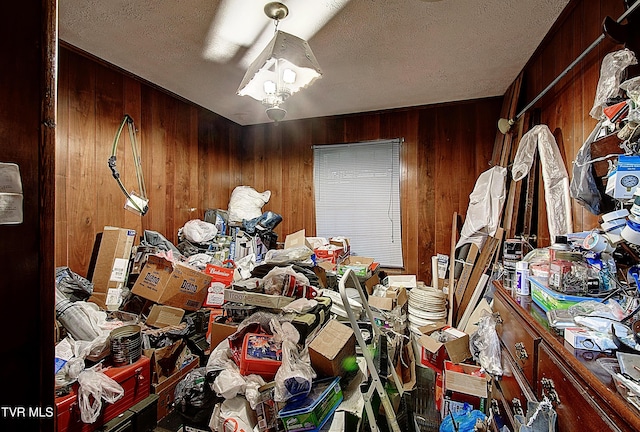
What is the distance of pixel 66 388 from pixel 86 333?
406 millimetres

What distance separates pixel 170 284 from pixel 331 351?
154cm

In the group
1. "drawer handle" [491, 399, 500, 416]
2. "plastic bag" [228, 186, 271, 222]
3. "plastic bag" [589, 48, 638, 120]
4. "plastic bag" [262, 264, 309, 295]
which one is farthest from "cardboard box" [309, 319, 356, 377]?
"plastic bag" [228, 186, 271, 222]

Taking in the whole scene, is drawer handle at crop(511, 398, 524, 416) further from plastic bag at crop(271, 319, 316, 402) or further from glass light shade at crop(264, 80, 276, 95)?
glass light shade at crop(264, 80, 276, 95)

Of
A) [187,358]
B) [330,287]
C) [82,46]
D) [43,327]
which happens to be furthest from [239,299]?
Answer: [82,46]

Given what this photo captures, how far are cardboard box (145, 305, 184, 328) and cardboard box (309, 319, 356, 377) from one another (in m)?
1.33

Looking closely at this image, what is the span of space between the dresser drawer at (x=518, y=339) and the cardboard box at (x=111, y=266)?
2540 mm

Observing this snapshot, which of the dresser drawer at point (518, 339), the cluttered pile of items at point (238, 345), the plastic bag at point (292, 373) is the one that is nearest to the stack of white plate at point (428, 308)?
the cluttered pile of items at point (238, 345)

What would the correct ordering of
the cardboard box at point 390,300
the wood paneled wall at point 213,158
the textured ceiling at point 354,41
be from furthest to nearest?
1. the cardboard box at point 390,300
2. the wood paneled wall at point 213,158
3. the textured ceiling at point 354,41

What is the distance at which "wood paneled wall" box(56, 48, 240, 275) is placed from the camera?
2.23 m

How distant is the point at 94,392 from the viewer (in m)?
1.47

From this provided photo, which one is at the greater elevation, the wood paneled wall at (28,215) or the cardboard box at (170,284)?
the wood paneled wall at (28,215)

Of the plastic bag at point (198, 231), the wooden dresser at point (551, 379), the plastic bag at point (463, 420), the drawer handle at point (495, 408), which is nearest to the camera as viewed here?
the wooden dresser at point (551, 379)

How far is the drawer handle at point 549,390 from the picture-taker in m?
0.84

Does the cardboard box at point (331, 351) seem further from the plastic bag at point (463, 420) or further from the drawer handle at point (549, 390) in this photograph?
the drawer handle at point (549, 390)
